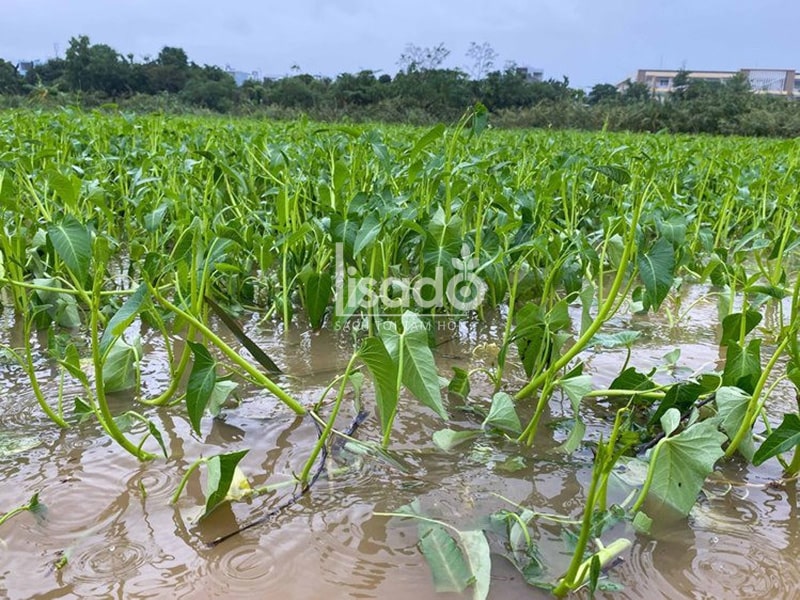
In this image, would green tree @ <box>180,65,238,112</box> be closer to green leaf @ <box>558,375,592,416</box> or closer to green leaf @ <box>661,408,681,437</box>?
green leaf @ <box>558,375,592,416</box>

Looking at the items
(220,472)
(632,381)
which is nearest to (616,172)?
(632,381)

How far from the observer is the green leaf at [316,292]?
191 cm

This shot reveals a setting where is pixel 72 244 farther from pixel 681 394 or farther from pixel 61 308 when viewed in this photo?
pixel 681 394

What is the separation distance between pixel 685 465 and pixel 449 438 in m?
0.46

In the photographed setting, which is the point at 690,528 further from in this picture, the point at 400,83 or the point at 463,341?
the point at 400,83

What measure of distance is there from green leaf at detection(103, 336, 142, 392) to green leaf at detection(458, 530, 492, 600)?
936mm

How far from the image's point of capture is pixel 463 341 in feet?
6.81

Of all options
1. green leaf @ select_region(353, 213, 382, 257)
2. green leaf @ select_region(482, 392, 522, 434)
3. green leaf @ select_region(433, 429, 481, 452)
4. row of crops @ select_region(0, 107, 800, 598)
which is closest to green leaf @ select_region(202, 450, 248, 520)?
row of crops @ select_region(0, 107, 800, 598)

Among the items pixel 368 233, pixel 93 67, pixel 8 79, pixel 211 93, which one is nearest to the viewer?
pixel 368 233

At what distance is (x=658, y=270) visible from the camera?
1.35 m

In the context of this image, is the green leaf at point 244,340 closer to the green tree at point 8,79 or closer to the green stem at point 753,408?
the green stem at point 753,408

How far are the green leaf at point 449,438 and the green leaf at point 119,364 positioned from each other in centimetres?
75

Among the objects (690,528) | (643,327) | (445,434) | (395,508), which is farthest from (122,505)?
(643,327)

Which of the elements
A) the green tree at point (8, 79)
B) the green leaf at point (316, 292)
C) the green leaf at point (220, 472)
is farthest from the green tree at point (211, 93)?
the green leaf at point (220, 472)
